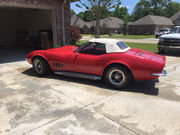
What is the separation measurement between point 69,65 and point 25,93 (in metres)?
1.55

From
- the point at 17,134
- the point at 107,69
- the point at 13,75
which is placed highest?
the point at 107,69

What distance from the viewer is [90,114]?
3.27 metres

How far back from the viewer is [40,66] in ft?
18.6

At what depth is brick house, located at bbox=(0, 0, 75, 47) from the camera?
9.31m

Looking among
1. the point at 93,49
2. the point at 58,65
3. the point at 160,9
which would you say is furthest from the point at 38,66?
the point at 160,9

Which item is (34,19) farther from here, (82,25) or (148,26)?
(82,25)

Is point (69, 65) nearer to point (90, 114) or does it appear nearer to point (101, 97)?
point (101, 97)

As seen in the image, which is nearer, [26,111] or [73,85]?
[26,111]

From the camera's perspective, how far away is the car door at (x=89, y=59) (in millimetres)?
4668

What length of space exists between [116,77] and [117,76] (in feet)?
0.14

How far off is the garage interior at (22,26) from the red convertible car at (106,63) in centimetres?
789

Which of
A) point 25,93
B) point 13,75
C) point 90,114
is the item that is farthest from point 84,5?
point 90,114

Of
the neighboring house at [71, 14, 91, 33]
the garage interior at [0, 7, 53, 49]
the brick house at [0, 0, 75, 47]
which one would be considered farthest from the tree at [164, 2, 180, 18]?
the brick house at [0, 0, 75, 47]

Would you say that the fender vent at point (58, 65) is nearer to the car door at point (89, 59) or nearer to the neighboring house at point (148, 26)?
the car door at point (89, 59)
